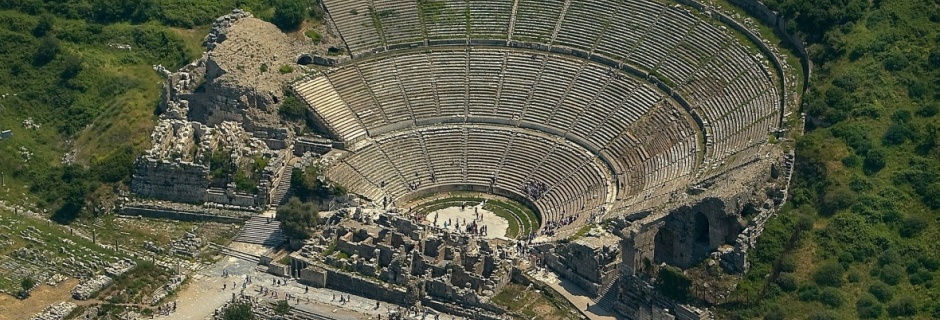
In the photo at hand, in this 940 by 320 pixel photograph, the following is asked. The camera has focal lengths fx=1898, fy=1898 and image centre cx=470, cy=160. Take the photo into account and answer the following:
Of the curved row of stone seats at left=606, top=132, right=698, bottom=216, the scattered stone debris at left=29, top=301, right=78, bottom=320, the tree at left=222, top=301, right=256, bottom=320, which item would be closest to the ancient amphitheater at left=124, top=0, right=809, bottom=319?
the curved row of stone seats at left=606, top=132, right=698, bottom=216

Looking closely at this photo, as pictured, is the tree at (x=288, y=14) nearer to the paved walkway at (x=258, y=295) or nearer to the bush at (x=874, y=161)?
the paved walkway at (x=258, y=295)

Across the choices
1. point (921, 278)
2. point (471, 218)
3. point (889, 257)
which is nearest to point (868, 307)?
point (921, 278)

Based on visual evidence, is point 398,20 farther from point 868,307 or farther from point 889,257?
point 868,307

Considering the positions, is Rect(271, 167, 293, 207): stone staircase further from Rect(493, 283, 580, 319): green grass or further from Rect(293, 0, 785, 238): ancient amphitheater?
Rect(493, 283, 580, 319): green grass

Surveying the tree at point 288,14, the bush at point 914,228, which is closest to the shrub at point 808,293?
the bush at point 914,228

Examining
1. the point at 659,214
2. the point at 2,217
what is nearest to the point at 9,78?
the point at 2,217

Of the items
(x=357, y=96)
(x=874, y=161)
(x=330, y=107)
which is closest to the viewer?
(x=874, y=161)
